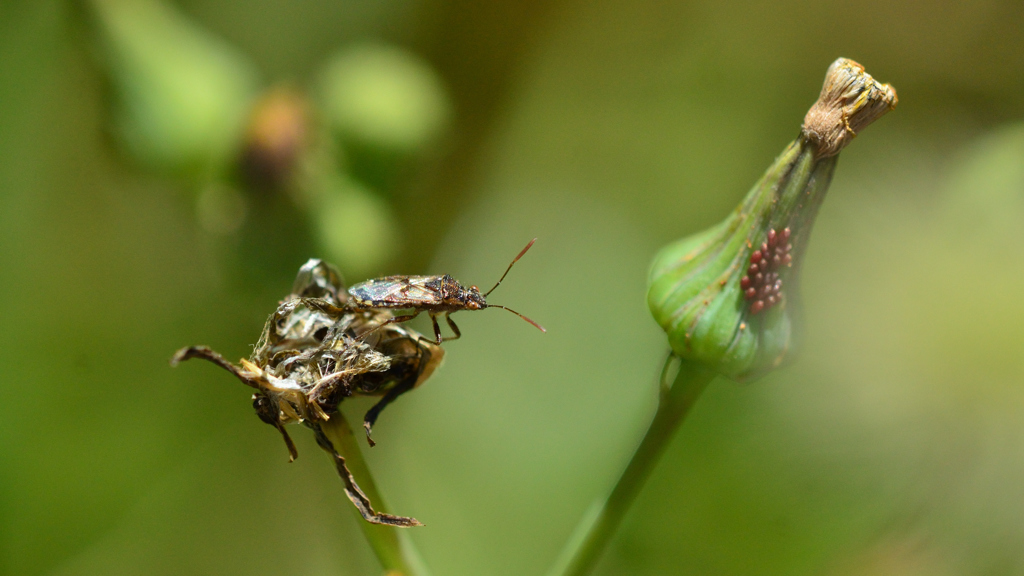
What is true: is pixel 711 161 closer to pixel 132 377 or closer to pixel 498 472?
pixel 498 472

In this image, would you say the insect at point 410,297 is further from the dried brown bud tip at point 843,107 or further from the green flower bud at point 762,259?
the dried brown bud tip at point 843,107

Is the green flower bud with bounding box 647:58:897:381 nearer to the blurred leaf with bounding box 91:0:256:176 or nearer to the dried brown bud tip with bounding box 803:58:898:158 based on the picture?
the dried brown bud tip with bounding box 803:58:898:158

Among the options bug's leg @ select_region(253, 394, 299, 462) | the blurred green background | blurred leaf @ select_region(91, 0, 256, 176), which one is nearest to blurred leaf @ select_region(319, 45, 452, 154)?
the blurred green background

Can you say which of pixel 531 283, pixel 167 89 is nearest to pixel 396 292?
pixel 167 89

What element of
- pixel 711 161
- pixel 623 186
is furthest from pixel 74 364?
pixel 711 161

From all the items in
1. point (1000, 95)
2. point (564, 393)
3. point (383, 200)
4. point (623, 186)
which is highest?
point (1000, 95)

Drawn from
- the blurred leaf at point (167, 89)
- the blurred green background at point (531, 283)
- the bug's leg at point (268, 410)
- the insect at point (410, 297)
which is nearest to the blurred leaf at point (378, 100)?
the blurred green background at point (531, 283)
